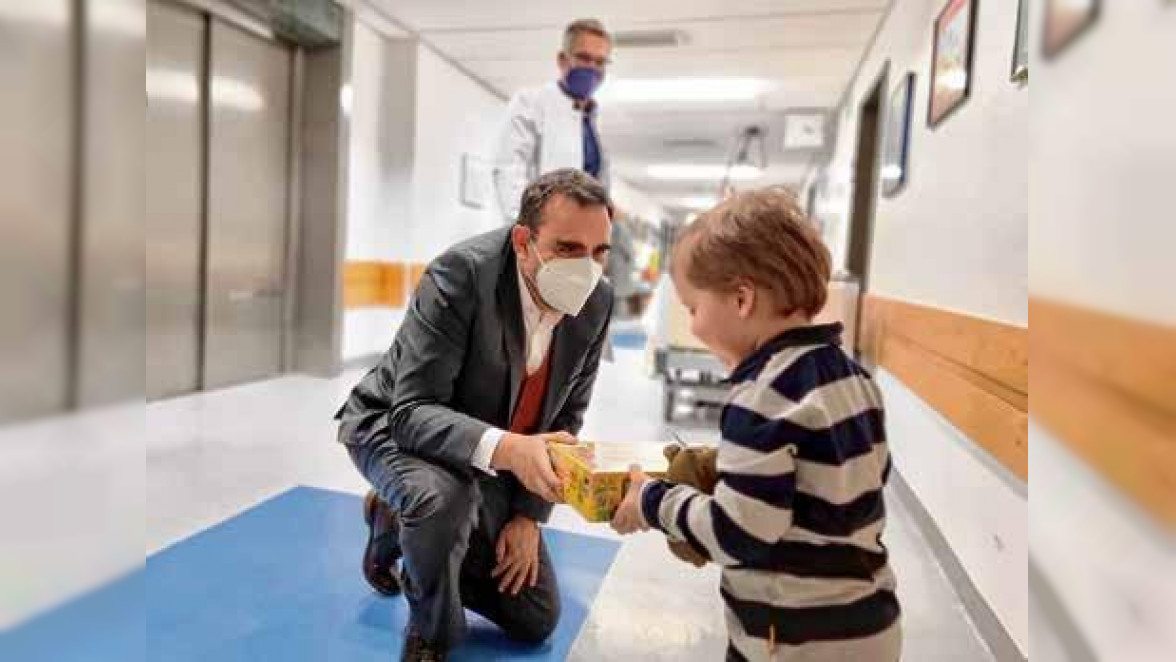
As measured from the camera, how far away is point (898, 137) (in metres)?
3.42

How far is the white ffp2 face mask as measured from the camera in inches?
52.3

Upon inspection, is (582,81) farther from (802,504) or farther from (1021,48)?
(802,504)

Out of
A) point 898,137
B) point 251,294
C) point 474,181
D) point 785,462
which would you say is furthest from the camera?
point 474,181

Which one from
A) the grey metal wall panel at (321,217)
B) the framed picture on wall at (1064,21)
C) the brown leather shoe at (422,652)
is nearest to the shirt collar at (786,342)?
the framed picture on wall at (1064,21)

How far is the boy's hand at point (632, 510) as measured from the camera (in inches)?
35.7

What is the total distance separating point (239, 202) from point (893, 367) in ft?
11.4

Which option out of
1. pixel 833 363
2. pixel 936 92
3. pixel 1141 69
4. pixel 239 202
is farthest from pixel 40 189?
pixel 239 202

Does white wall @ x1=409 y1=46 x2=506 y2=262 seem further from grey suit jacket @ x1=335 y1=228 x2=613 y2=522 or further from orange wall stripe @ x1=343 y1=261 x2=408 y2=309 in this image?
grey suit jacket @ x1=335 y1=228 x2=613 y2=522

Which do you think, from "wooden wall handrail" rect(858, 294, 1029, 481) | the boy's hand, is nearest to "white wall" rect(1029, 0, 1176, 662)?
the boy's hand

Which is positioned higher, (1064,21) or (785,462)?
(1064,21)

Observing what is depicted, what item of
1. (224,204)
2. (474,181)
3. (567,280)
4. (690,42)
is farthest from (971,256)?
(474,181)

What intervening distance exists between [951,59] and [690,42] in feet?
8.75

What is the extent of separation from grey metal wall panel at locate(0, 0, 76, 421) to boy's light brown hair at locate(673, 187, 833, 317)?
66 centimetres

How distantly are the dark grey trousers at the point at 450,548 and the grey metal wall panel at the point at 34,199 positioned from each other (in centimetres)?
106
